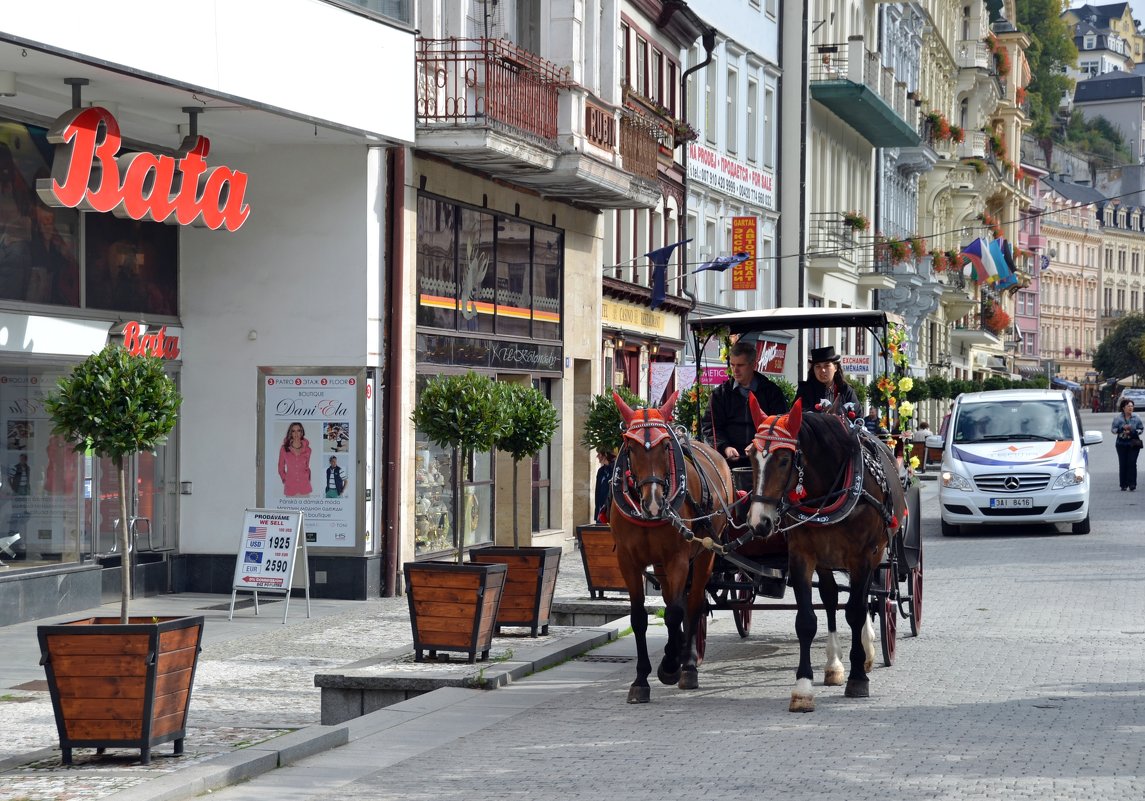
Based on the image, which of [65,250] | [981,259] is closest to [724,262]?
[65,250]

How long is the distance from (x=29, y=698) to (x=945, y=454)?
18.0 metres

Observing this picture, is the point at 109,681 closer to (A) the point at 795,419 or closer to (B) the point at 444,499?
(A) the point at 795,419

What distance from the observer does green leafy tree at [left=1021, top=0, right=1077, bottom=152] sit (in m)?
142

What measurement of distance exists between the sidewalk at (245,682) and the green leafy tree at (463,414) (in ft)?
5.30

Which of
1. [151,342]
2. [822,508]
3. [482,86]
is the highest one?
[482,86]

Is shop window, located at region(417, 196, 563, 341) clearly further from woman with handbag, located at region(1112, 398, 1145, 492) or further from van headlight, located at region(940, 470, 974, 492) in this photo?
woman with handbag, located at region(1112, 398, 1145, 492)

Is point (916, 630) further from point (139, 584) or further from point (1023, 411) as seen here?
point (1023, 411)

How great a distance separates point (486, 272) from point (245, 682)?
1051 cm

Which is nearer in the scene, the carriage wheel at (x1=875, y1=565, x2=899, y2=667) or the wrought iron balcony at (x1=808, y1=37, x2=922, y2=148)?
the carriage wheel at (x1=875, y1=565, x2=899, y2=667)

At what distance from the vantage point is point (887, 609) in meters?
12.7

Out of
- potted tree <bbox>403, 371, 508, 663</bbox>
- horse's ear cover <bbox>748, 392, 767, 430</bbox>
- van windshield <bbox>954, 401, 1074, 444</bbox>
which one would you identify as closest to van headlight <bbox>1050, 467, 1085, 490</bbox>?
van windshield <bbox>954, 401, 1074, 444</bbox>

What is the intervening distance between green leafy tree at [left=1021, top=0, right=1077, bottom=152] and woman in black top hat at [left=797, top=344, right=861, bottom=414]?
130702 mm

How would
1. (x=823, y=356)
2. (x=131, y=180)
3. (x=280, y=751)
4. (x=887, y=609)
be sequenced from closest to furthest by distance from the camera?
(x=280, y=751), (x=887, y=609), (x=823, y=356), (x=131, y=180)

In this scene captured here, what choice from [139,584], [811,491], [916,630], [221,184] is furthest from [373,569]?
[811,491]
